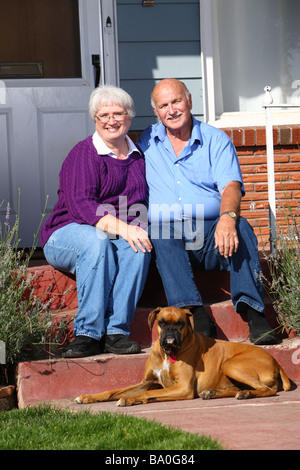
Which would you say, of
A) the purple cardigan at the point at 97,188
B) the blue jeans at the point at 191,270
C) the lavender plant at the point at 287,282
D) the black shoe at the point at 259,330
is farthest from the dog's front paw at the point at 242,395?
the purple cardigan at the point at 97,188

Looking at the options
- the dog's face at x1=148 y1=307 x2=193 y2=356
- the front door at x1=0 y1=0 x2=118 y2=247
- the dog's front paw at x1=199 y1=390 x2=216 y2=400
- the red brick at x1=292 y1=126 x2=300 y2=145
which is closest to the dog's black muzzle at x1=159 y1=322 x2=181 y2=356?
the dog's face at x1=148 y1=307 x2=193 y2=356

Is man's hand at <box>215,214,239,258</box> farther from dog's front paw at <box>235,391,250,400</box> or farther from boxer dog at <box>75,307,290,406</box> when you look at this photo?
dog's front paw at <box>235,391,250,400</box>

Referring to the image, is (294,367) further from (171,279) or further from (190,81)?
(190,81)

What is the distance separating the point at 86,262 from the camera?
4.30 metres

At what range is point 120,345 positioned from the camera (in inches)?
167

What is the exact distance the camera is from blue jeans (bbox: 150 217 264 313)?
4.38 metres

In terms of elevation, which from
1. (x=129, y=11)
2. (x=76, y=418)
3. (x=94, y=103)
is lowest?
(x=76, y=418)

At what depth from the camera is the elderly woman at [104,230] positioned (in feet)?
14.0

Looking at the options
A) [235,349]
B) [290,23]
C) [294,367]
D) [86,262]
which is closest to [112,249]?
[86,262]

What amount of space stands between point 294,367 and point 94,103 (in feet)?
6.61

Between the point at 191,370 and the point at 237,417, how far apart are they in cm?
62

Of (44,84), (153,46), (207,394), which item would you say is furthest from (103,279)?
(153,46)

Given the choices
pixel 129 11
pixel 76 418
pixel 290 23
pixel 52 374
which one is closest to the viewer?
pixel 76 418

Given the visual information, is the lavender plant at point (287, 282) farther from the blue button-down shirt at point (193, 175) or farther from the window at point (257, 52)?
the window at point (257, 52)
